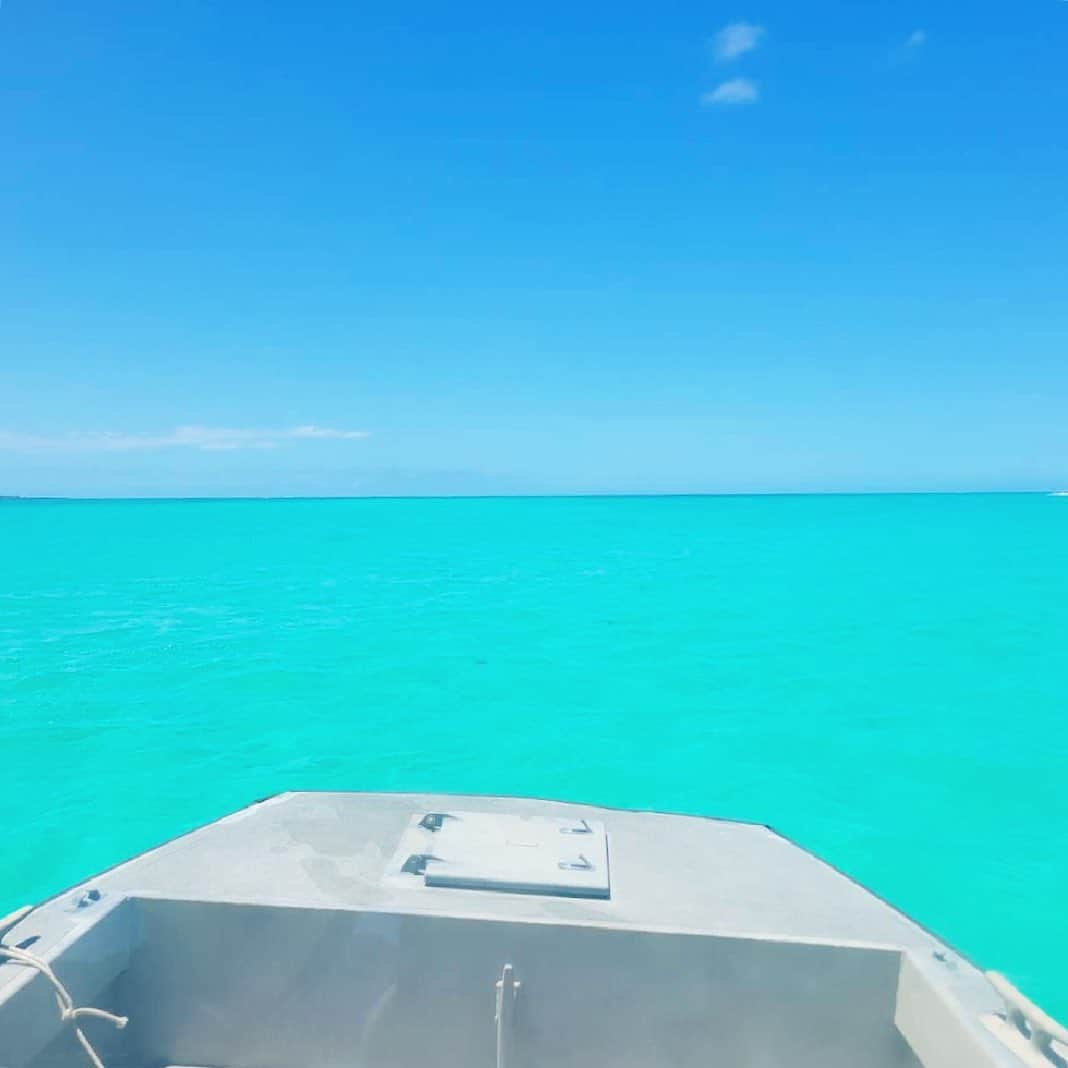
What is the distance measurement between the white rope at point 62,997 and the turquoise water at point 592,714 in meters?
7.27

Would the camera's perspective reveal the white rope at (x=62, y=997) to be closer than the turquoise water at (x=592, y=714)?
Yes

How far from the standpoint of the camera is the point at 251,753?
1306cm

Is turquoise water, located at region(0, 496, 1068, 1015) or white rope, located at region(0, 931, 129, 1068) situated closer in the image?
white rope, located at region(0, 931, 129, 1068)

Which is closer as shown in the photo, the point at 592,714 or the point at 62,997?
the point at 62,997

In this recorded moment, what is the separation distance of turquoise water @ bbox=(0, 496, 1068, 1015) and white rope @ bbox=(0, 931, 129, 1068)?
23.8ft

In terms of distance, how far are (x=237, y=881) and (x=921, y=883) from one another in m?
8.93

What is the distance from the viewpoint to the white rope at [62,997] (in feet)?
8.25

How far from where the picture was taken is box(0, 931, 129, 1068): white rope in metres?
2.52

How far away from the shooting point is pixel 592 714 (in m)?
15.7

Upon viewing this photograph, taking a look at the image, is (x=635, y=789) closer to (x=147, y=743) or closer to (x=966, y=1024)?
(x=147, y=743)

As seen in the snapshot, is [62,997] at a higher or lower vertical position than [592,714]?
higher

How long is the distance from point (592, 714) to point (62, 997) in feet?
44.5

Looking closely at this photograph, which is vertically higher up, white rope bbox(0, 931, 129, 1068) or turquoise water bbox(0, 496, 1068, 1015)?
white rope bbox(0, 931, 129, 1068)

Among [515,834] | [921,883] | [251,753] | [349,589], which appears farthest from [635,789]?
[349,589]
